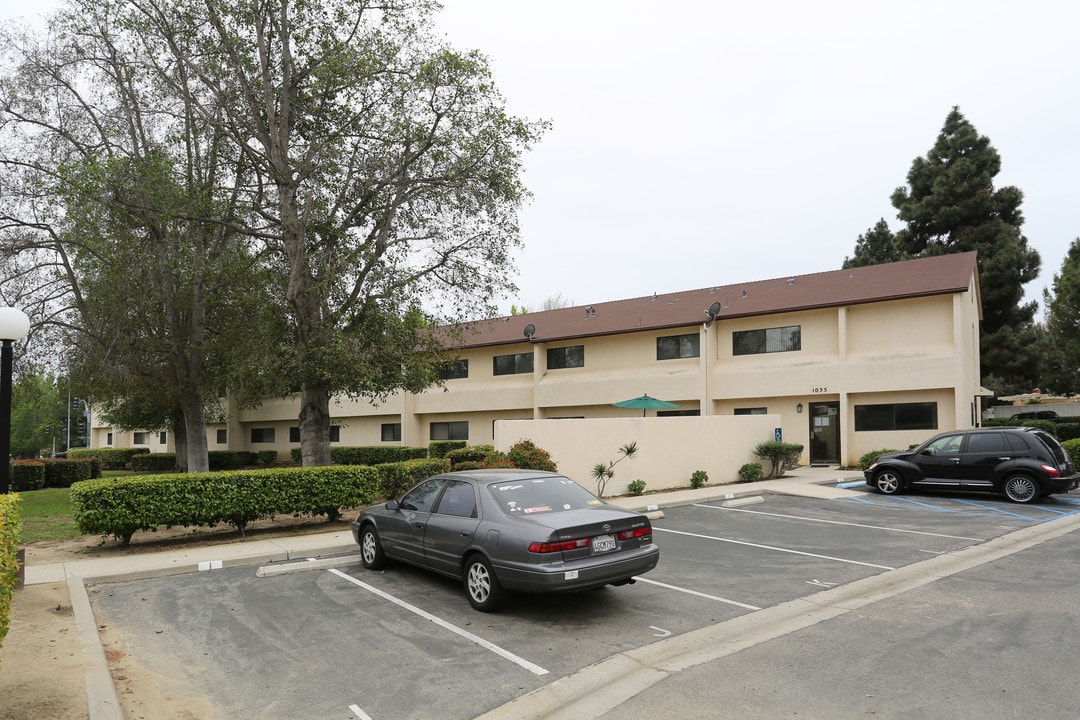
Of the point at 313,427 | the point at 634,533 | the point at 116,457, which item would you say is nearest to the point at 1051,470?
the point at 634,533

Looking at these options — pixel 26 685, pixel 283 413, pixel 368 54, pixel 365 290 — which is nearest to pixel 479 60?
pixel 368 54

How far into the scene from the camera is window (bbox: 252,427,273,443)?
4553cm

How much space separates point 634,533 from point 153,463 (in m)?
41.1

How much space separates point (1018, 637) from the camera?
633 cm

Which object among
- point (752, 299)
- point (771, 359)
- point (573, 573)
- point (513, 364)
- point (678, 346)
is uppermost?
point (752, 299)

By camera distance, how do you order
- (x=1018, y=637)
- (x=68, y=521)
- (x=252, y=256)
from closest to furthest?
1. (x=1018, y=637)
2. (x=68, y=521)
3. (x=252, y=256)

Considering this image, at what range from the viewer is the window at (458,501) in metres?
7.91

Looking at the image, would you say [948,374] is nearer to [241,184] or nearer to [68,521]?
[241,184]

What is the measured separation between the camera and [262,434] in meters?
46.3

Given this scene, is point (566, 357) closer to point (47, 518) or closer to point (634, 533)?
point (47, 518)

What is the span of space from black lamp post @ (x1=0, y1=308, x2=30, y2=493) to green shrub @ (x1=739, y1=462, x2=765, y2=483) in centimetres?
1739

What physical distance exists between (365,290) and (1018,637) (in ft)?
47.5

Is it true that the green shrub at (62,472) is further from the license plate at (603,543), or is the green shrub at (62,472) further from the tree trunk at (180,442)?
the license plate at (603,543)

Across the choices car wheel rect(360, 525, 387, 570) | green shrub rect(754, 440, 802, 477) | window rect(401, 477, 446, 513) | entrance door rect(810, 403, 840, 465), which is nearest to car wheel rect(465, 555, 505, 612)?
window rect(401, 477, 446, 513)
